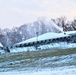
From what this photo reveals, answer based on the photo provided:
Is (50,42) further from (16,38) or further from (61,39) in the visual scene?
(16,38)

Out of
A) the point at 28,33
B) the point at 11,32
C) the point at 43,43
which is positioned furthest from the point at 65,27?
the point at 43,43

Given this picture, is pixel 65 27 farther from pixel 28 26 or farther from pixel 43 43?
pixel 43 43

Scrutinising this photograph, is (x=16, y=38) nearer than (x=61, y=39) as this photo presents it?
No

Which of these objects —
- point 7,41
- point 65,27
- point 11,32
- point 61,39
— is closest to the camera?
point 61,39

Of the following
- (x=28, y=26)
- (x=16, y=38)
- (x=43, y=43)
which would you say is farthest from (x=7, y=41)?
(x=43, y=43)

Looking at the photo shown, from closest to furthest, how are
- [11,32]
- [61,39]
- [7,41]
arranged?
1. [61,39]
2. [7,41]
3. [11,32]

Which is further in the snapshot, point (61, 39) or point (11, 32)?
point (11, 32)

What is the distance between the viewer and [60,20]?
122812 mm

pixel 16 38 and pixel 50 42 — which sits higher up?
pixel 50 42

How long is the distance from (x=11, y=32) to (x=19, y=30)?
4.38 metres

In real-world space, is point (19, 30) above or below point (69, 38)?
below

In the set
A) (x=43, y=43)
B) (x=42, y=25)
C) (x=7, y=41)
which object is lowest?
(x=7, y=41)

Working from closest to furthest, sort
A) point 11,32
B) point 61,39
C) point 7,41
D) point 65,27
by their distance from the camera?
point 61,39, point 65,27, point 7,41, point 11,32

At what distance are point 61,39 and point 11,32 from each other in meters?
86.9
